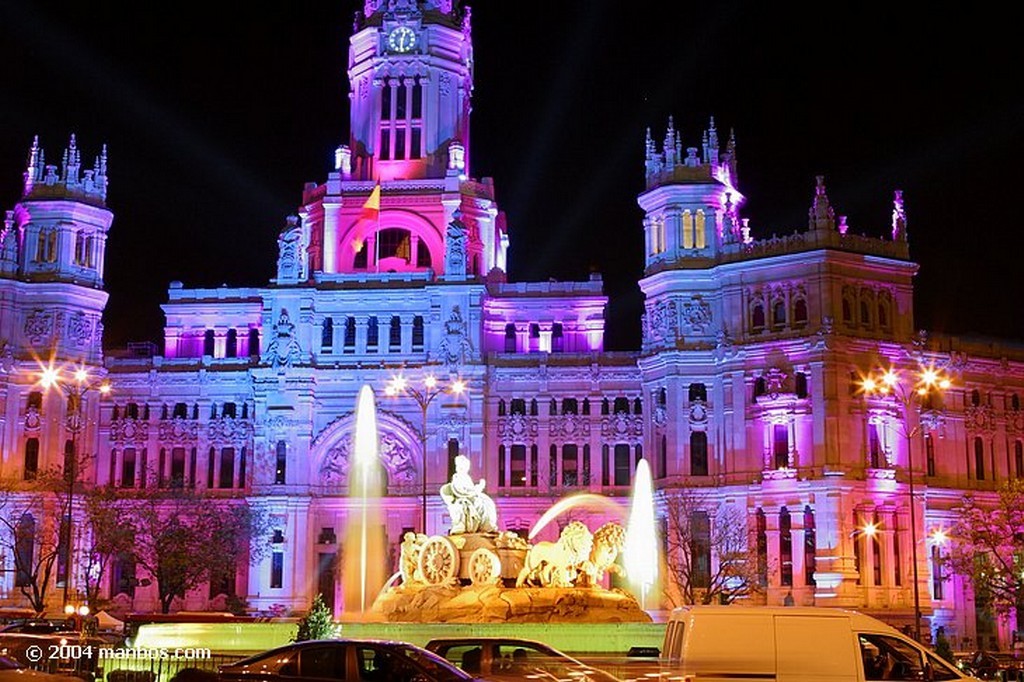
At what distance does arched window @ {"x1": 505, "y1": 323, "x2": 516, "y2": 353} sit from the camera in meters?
96.6

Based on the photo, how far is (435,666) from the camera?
25234mm

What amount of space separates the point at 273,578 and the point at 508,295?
24.9 m

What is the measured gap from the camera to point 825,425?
81.1 metres

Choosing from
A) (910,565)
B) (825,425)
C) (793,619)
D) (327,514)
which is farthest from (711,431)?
(793,619)

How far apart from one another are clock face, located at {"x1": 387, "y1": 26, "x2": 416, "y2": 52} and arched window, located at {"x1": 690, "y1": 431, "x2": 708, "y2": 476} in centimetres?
3874

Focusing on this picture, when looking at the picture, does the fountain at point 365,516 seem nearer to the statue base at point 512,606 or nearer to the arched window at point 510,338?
the arched window at point 510,338

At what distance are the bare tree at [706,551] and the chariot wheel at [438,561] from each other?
89.5ft

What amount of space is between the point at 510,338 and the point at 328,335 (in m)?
12.7

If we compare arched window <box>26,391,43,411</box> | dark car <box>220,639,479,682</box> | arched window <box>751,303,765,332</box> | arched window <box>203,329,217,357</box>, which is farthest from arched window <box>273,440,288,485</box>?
dark car <box>220,639,479,682</box>

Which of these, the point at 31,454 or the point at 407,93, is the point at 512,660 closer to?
the point at 31,454

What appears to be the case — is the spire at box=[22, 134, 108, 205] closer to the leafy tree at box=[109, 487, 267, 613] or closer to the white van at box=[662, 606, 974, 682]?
the leafy tree at box=[109, 487, 267, 613]

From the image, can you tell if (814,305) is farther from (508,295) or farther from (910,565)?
(508,295)

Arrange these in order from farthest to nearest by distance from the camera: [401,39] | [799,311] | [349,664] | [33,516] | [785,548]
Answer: [401,39], [33,516], [799,311], [785,548], [349,664]

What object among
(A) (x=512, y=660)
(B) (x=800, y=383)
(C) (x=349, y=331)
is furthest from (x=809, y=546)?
(A) (x=512, y=660)
